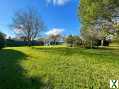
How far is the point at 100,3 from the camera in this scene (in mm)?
15984

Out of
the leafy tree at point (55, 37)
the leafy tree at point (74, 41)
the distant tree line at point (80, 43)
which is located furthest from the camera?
the leafy tree at point (55, 37)

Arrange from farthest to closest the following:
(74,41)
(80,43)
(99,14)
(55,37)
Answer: (55,37)
(74,41)
(80,43)
(99,14)

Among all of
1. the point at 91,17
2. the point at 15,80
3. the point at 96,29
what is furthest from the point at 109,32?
the point at 15,80

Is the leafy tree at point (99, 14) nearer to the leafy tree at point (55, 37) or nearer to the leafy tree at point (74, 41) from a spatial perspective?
the leafy tree at point (74, 41)

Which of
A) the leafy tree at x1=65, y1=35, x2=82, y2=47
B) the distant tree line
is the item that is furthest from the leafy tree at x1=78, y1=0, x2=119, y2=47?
the leafy tree at x1=65, y1=35, x2=82, y2=47

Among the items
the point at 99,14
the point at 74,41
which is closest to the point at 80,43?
the point at 74,41

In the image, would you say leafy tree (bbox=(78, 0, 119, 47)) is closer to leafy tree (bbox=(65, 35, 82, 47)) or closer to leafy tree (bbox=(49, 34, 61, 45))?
leafy tree (bbox=(65, 35, 82, 47))

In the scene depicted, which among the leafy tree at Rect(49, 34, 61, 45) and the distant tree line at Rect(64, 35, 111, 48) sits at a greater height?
the leafy tree at Rect(49, 34, 61, 45)

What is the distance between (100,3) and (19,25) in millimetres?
20015

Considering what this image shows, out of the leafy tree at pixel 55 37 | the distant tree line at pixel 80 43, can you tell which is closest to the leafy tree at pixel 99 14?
the distant tree line at pixel 80 43

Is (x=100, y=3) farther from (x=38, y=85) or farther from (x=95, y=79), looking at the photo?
(x=38, y=85)

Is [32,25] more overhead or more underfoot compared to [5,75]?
more overhead

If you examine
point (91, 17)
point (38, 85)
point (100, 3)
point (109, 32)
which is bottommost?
point (38, 85)

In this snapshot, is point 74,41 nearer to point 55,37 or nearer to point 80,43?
point 80,43
